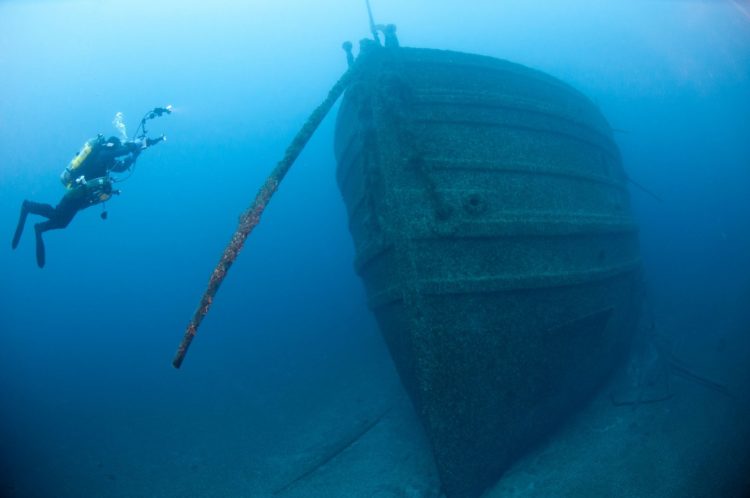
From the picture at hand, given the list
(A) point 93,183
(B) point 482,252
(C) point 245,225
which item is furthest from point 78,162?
(B) point 482,252

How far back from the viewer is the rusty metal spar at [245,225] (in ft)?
9.76

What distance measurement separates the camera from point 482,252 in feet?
10.8

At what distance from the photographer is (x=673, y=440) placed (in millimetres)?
3590

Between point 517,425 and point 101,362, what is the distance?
107 ft

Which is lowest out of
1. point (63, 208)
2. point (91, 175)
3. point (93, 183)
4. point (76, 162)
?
point (63, 208)

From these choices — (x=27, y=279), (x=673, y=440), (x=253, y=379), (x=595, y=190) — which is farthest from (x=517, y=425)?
(x=27, y=279)

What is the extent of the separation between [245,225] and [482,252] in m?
2.12

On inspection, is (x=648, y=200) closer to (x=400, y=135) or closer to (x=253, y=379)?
(x=400, y=135)

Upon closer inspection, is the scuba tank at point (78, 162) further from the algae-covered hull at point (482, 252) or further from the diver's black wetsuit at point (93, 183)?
the algae-covered hull at point (482, 252)

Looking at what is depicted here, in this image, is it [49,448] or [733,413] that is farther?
[49,448]

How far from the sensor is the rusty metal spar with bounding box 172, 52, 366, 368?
297 centimetres

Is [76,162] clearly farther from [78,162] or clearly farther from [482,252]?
[482,252]

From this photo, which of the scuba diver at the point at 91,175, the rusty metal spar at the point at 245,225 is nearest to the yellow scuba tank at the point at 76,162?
the scuba diver at the point at 91,175

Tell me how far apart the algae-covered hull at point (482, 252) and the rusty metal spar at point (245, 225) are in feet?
1.67
